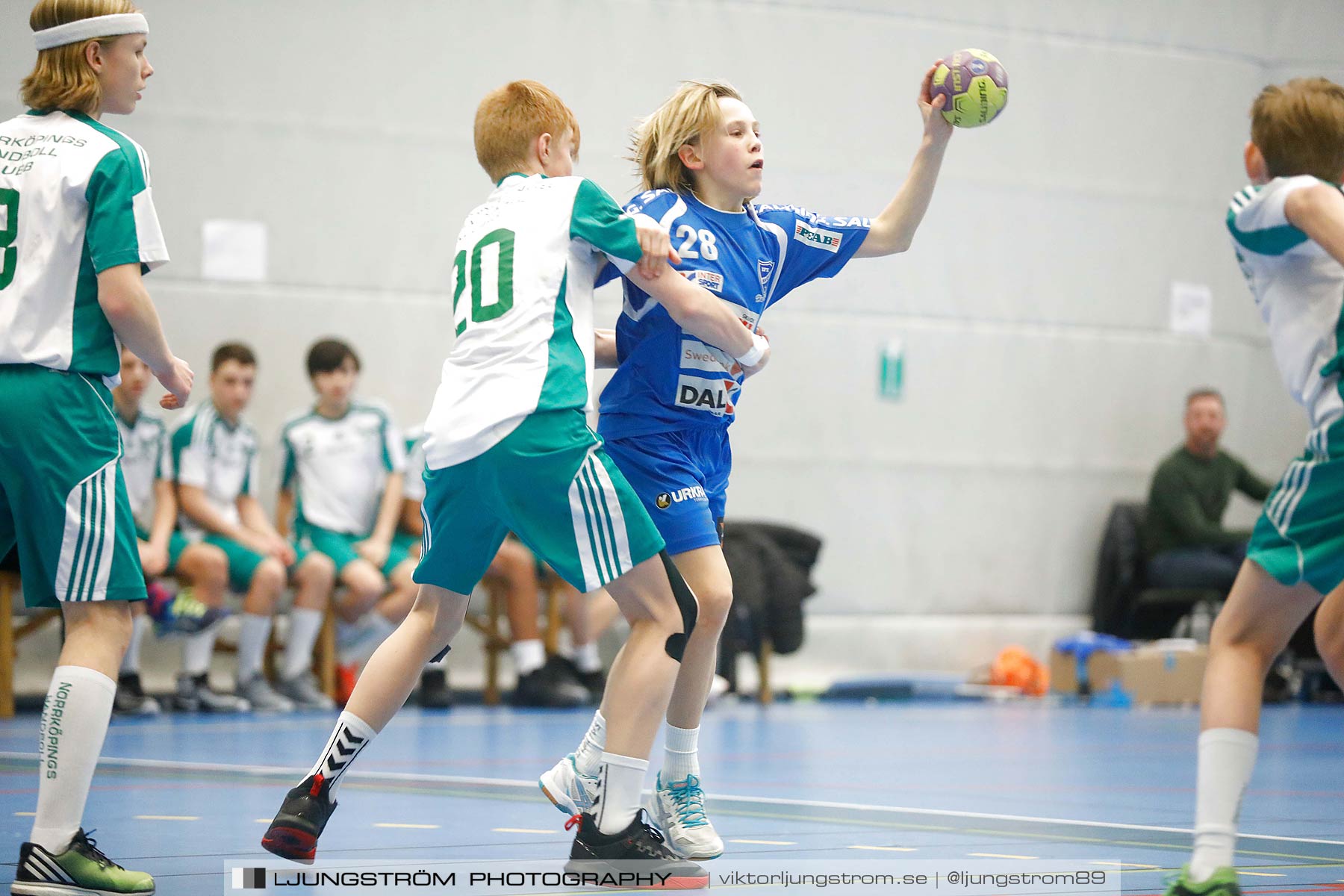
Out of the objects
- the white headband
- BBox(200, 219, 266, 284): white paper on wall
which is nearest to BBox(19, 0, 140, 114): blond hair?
the white headband

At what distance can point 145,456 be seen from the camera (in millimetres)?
9055

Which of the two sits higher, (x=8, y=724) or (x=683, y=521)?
(x=683, y=521)

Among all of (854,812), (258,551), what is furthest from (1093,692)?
(854,812)

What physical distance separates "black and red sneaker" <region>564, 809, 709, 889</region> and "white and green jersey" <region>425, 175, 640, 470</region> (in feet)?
2.73

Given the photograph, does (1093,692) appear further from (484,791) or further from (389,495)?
(484,791)

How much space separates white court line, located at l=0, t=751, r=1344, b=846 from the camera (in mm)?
4375

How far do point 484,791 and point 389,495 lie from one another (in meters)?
4.60

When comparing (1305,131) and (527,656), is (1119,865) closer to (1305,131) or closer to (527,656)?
(1305,131)

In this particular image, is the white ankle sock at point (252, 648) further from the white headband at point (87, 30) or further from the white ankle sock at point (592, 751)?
the white headband at point (87, 30)

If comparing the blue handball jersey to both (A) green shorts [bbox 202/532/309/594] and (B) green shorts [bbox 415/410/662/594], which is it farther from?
(A) green shorts [bbox 202/532/309/594]

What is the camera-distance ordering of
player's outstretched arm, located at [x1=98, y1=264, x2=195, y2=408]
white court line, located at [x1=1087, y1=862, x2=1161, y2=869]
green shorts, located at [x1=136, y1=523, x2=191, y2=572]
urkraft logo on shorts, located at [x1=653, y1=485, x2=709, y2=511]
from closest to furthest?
player's outstretched arm, located at [x1=98, y1=264, x2=195, y2=408]
white court line, located at [x1=1087, y1=862, x2=1161, y2=869]
urkraft logo on shorts, located at [x1=653, y1=485, x2=709, y2=511]
green shorts, located at [x1=136, y1=523, x2=191, y2=572]

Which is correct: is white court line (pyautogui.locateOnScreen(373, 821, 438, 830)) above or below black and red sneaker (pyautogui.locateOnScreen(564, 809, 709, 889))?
below

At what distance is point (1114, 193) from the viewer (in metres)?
12.2

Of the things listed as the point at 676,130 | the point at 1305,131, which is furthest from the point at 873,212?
the point at 1305,131
